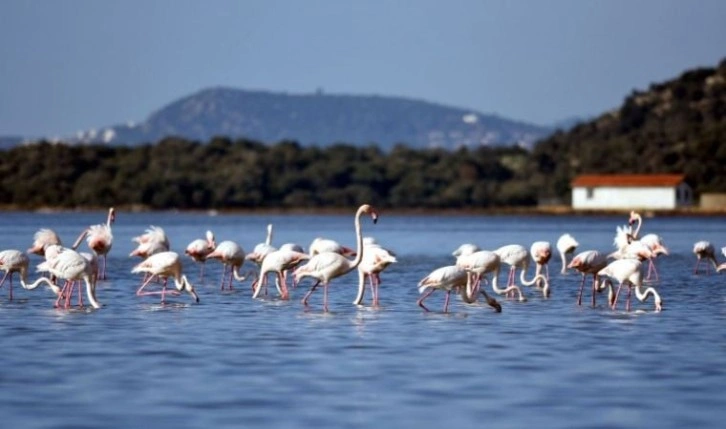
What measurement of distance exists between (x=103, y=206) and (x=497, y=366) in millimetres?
138200

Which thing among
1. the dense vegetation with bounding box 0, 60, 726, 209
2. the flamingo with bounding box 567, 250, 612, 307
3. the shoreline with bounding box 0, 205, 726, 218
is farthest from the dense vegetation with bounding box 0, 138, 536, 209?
the flamingo with bounding box 567, 250, 612, 307

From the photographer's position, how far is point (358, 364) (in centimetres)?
1675

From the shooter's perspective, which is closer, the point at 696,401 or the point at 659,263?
the point at 696,401

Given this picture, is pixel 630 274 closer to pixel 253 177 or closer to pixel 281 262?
pixel 281 262

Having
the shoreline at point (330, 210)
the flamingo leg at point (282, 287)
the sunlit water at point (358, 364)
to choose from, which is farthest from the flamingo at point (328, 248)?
the shoreline at point (330, 210)

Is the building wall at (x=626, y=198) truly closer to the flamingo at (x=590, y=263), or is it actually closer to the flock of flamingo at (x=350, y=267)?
the flock of flamingo at (x=350, y=267)

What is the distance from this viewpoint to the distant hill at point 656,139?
131m

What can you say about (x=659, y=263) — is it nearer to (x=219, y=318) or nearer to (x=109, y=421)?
(x=219, y=318)

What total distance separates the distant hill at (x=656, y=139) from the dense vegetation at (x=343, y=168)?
0.21m

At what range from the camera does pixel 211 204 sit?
15500 cm

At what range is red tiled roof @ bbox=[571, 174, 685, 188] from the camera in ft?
399

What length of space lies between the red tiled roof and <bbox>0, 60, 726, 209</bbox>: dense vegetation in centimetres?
1459

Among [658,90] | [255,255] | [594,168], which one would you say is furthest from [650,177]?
[255,255]

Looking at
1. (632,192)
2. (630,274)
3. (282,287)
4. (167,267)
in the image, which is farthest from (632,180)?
(167,267)
